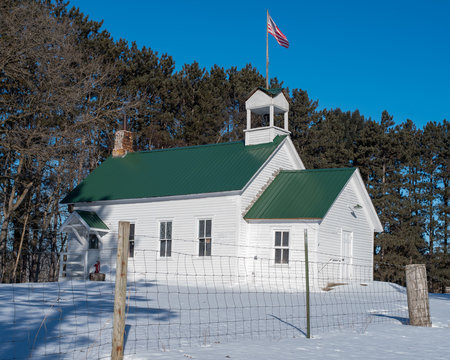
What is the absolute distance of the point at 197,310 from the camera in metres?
14.9

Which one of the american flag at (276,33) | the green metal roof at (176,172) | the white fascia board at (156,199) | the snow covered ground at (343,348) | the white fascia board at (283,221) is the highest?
the american flag at (276,33)

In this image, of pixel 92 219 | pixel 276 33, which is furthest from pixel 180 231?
pixel 276 33

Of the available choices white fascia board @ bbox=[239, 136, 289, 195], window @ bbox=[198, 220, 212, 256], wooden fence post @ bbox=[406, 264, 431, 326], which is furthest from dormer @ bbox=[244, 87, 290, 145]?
wooden fence post @ bbox=[406, 264, 431, 326]

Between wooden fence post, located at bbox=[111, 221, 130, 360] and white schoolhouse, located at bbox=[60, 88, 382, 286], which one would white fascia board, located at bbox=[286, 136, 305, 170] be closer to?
white schoolhouse, located at bbox=[60, 88, 382, 286]

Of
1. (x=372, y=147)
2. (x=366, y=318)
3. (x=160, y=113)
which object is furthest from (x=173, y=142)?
(x=366, y=318)

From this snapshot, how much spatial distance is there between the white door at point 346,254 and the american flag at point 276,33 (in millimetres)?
9954

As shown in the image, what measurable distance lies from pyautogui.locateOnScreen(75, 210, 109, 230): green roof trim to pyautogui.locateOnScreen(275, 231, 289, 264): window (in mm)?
8563

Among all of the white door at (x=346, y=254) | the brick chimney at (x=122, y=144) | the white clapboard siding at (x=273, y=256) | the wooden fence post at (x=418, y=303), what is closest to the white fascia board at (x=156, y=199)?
the white clapboard siding at (x=273, y=256)

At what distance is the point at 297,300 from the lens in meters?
18.9

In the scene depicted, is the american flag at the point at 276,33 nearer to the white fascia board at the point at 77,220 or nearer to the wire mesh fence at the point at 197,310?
the wire mesh fence at the point at 197,310

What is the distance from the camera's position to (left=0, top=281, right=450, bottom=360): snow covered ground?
917 centimetres

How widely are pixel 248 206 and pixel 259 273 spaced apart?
113 inches

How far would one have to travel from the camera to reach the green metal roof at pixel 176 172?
26.0 m

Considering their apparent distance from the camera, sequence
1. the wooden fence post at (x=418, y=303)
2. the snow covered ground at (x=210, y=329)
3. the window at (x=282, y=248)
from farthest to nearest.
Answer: the window at (x=282, y=248)
the wooden fence post at (x=418, y=303)
the snow covered ground at (x=210, y=329)
